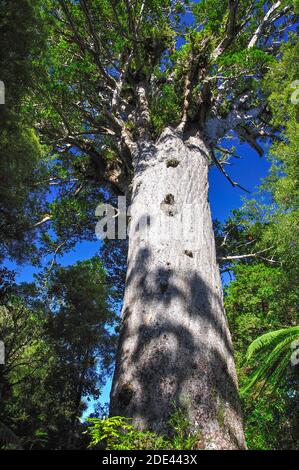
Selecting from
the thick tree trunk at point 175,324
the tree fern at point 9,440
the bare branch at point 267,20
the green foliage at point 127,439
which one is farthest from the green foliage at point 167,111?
the green foliage at point 127,439

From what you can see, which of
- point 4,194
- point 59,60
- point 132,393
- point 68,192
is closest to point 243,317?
point 68,192

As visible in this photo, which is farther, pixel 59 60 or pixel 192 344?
pixel 59 60

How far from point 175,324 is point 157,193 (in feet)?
6.96

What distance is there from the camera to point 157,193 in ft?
15.5

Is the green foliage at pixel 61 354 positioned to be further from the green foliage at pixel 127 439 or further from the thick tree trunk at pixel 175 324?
the green foliage at pixel 127 439

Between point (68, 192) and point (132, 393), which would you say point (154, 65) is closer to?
point (68, 192)

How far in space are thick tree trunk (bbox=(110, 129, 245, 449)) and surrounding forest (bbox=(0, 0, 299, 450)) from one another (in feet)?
0.05

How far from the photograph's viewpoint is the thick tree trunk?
8.50 ft

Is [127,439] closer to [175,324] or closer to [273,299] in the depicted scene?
[175,324]

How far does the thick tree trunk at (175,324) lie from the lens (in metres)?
2.59

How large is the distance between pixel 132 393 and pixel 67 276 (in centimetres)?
1388

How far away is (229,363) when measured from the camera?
3.13 metres

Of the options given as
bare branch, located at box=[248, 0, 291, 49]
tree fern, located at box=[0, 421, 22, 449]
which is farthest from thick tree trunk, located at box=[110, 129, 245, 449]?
bare branch, located at box=[248, 0, 291, 49]

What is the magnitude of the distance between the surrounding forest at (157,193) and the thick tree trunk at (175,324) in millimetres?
16
